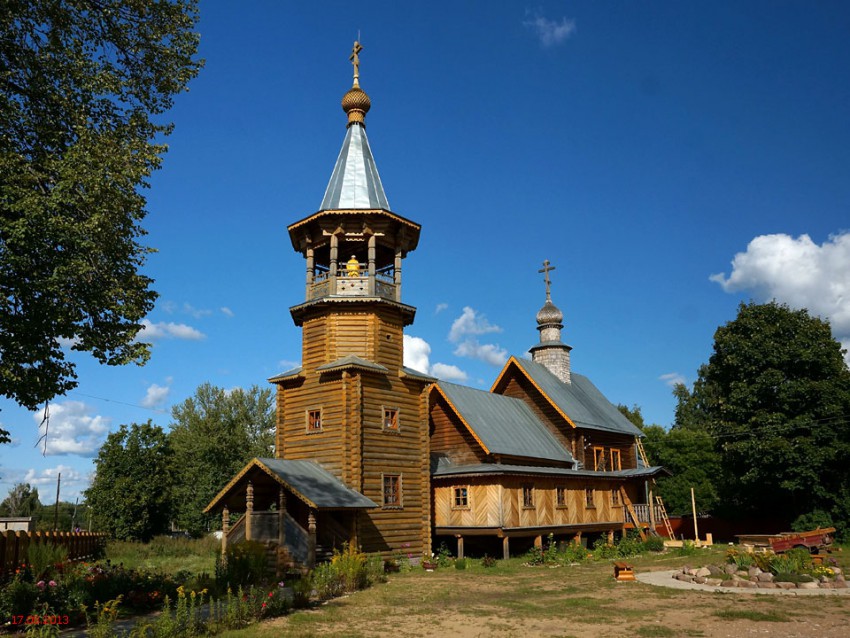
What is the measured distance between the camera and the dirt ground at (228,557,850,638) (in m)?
12.6

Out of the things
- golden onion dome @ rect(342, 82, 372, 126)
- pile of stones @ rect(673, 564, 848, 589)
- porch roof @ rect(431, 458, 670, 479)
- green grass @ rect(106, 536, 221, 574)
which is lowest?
green grass @ rect(106, 536, 221, 574)

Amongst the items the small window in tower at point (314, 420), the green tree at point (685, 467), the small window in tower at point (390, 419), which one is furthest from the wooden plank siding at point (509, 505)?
the green tree at point (685, 467)

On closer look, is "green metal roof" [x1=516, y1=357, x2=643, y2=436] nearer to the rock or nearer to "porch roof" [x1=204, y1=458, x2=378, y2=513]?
the rock

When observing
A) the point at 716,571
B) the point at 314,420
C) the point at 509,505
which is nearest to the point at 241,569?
the point at 314,420

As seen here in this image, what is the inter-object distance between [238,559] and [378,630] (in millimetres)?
6289

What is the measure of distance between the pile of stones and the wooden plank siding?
8.04m

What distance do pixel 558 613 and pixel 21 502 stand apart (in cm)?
8492

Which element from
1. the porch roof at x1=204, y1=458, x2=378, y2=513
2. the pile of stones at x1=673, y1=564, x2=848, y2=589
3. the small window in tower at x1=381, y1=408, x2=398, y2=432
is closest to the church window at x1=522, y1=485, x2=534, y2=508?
the small window in tower at x1=381, y1=408, x2=398, y2=432

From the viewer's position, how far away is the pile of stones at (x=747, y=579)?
1727cm

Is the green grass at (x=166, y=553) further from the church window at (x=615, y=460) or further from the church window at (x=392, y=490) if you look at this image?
the church window at (x=615, y=460)

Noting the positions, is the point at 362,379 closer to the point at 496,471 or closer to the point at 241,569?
the point at 496,471

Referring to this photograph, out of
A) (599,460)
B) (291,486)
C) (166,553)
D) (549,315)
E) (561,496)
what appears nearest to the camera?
(291,486)

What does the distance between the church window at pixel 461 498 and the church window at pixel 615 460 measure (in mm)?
12199

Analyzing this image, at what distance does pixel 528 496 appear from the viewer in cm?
2806
